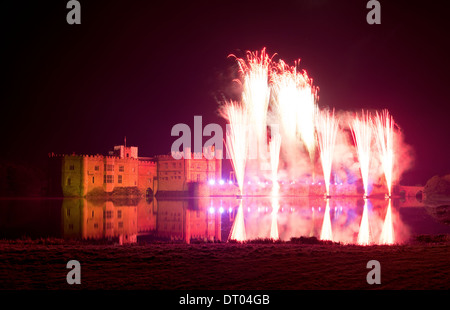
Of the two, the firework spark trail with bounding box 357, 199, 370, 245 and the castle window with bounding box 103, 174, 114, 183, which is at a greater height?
the castle window with bounding box 103, 174, 114, 183

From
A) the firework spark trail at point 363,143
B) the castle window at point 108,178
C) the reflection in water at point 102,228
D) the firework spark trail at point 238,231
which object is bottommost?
the reflection in water at point 102,228

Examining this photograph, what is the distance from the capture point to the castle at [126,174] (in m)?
53.5

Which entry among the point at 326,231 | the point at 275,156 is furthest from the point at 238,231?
the point at 275,156

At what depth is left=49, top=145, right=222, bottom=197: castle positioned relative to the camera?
176ft

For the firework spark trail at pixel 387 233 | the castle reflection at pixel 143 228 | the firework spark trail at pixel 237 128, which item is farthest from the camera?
the firework spark trail at pixel 237 128

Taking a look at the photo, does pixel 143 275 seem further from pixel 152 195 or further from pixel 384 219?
pixel 152 195

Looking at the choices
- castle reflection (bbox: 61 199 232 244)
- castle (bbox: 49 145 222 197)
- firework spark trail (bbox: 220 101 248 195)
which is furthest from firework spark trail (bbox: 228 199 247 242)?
castle (bbox: 49 145 222 197)

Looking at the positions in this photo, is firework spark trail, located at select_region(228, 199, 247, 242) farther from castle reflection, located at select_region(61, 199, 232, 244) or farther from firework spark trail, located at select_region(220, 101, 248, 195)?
firework spark trail, located at select_region(220, 101, 248, 195)

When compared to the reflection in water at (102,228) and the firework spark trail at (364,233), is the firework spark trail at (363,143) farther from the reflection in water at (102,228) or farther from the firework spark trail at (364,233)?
the reflection in water at (102,228)

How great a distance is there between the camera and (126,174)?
59.2m

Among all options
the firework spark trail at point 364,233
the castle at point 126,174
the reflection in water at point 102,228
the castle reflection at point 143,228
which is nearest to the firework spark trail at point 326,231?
the firework spark trail at point 364,233

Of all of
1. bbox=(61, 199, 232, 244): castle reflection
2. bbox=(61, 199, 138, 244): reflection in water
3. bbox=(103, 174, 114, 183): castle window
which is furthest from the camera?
bbox=(103, 174, 114, 183): castle window
